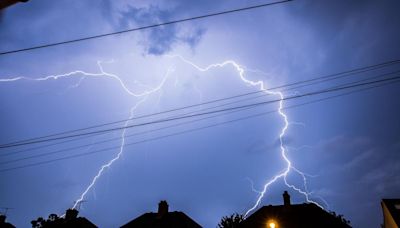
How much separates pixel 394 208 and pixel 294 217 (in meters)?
7.15

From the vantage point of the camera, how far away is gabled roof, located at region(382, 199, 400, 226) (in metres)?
20.7

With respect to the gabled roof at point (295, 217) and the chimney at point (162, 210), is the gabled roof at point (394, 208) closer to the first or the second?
the gabled roof at point (295, 217)

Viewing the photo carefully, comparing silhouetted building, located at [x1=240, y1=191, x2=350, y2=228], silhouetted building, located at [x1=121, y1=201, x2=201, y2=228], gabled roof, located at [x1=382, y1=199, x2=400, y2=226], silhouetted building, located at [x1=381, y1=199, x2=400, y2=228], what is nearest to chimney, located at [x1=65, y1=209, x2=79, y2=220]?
silhouetted building, located at [x1=121, y1=201, x2=201, y2=228]

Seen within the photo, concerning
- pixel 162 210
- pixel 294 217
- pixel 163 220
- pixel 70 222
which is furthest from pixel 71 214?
pixel 294 217

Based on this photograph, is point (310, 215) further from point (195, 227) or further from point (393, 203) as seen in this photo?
point (195, 227)

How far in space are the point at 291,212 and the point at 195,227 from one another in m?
9.87

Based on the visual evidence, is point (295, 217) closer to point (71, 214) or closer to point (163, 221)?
point (163, 221)

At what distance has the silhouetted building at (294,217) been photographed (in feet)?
73.4

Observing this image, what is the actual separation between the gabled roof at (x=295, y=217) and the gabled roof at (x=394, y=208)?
3248mm

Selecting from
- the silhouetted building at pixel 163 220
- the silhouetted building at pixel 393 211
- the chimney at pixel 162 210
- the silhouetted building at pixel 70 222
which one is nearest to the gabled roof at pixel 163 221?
the silhouetted building at pixel 163 220

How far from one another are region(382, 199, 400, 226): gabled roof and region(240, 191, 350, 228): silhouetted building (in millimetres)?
3127

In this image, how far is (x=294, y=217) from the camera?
23500mm

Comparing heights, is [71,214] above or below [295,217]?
above

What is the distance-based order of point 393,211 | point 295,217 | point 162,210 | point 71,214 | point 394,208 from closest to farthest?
point 393,211 → point 394,208 → point 295,217 → point 162,210 → point 71,214
